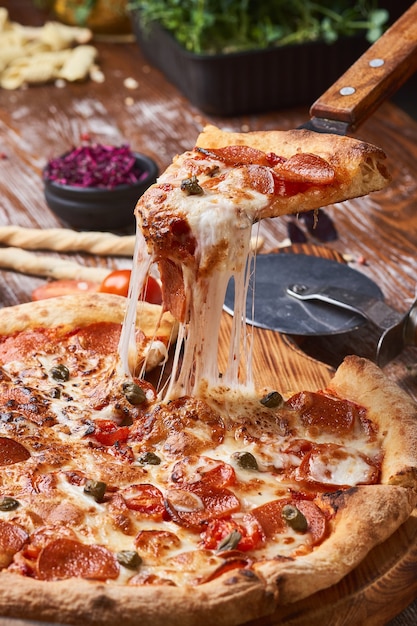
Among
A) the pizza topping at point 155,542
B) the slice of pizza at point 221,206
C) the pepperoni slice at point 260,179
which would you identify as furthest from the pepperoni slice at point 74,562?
the pepperoni slice at point 260,179

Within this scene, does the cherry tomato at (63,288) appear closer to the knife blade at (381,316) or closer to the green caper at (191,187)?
the knife blade at (381,316)

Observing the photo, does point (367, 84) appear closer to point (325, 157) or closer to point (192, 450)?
point (325, 157)

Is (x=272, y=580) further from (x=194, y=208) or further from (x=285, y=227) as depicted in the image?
(x=285, y=227)

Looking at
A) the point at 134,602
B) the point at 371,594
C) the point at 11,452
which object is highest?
the point at 371,594

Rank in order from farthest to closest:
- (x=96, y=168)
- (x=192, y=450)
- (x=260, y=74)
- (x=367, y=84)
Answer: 1. (x=260, y=74)
2. (x=96, y=168)
3. (x=367, y=84)
4. (x=192, y=450)

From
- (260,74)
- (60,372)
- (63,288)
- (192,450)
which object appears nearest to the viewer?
(192,450)

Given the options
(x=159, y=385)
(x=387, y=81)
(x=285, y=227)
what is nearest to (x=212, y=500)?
(x=159, y=385)

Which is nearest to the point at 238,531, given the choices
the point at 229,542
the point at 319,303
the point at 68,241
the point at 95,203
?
the point at 229,542

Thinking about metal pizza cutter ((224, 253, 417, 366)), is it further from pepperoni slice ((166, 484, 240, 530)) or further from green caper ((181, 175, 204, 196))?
pepperoni slice ((166, 484, 240, 530))
